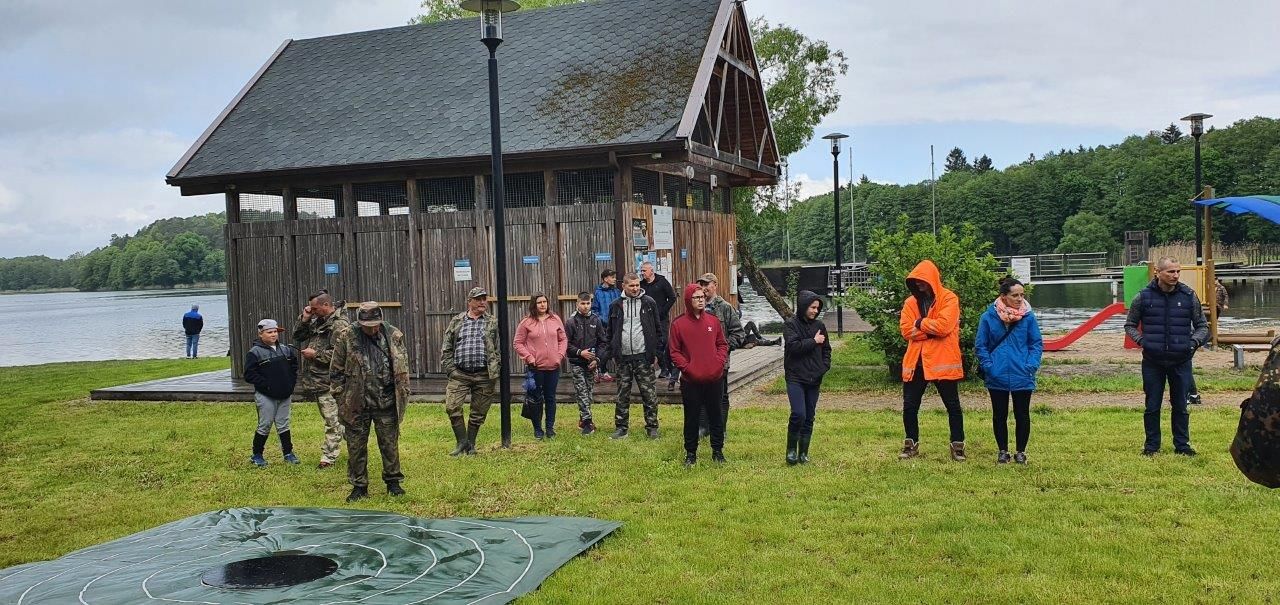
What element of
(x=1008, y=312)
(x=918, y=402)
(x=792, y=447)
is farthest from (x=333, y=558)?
(x=1008, y=312)

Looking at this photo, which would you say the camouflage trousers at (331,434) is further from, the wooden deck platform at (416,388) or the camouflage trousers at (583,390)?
the wooden deck platform at (416,388)

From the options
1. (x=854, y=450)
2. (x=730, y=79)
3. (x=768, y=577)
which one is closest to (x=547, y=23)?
(x=730, y=79)

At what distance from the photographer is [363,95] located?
59.3 ft

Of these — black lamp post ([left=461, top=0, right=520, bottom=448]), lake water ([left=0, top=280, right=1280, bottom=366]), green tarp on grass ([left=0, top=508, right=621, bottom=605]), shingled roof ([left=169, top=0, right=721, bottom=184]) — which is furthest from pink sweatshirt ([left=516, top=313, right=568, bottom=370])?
lake water ([left=0, top=280, right=1280, bottom=366])

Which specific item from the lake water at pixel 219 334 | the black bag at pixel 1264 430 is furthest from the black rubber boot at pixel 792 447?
the lake water at pixel 219 334

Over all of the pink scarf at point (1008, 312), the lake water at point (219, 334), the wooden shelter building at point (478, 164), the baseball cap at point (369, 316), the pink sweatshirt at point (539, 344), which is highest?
the wooden shelter building at point (478, 164)

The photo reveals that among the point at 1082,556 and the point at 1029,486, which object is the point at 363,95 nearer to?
the point at 1029,486

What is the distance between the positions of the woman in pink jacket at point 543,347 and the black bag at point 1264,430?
28.2 feet

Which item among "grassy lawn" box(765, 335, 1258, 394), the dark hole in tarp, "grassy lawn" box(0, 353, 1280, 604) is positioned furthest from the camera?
"grassy lawn" box(765, 335, 1258, 394)

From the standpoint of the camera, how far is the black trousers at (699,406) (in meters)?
9.65

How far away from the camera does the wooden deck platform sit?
1482 centimetres

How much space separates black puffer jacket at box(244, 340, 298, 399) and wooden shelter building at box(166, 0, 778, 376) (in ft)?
17.0

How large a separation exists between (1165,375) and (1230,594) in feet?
14.5

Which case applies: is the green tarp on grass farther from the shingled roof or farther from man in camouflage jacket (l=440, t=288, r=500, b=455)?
the shingled roof
